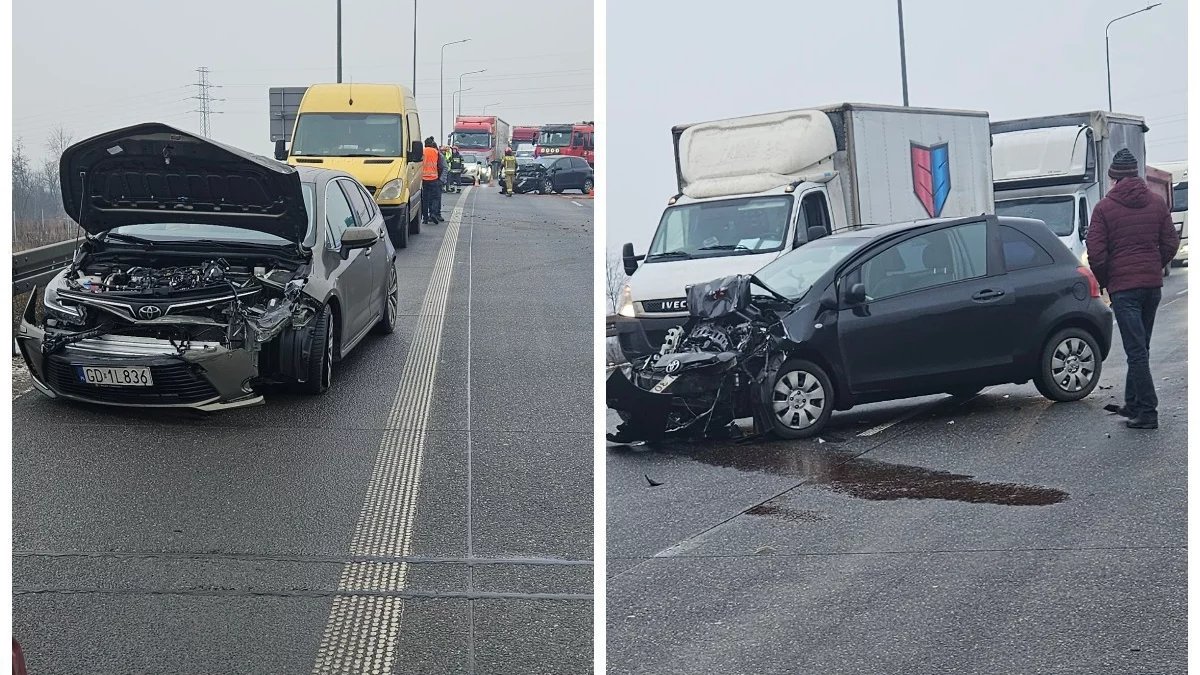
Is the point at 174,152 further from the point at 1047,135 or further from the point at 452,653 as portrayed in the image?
the point at 1047,135

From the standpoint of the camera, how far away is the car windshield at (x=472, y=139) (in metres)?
6.37

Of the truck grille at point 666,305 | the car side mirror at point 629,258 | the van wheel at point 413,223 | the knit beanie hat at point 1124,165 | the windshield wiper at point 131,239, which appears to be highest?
the van wheel at point 413,223

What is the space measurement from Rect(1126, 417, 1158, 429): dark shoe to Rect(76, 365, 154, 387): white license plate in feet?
10.4

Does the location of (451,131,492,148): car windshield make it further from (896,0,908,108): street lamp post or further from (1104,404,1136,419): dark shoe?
(1104,404,1136,419): dark shoe

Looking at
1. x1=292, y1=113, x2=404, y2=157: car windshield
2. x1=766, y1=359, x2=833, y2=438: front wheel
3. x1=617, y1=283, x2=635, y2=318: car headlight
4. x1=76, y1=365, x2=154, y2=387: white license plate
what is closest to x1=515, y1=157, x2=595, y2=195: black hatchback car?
x1=292, y1=113, x2=404, y2=157: car windshield

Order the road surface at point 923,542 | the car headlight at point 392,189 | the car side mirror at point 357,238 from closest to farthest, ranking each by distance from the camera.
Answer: the road surface at point 923,542 → the car side mirror at point 357,238 → the car headlight at point 392,189

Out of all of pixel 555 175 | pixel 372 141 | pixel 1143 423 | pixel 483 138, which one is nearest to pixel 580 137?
pixel 1143 423

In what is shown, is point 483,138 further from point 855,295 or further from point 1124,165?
point 1124,165

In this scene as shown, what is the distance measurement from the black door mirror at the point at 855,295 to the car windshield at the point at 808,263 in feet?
0.27

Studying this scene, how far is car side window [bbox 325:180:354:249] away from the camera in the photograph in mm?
5215

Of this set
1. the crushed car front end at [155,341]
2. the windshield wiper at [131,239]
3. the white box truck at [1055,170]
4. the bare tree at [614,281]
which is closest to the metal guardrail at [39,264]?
the crushed car front end at [155,341]

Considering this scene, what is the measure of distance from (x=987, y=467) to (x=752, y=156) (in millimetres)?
1128

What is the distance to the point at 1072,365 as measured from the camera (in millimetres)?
3709

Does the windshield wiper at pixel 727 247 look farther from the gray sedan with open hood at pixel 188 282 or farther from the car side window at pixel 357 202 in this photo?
the car side window at pixel 357 202
